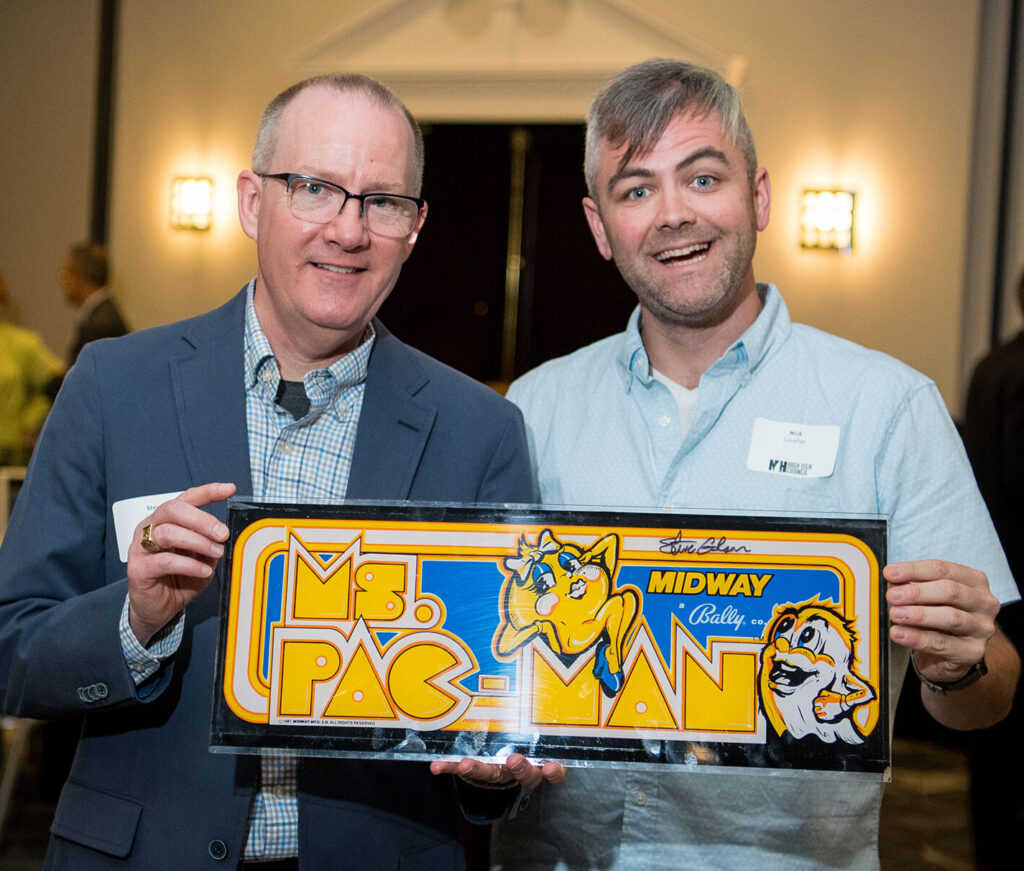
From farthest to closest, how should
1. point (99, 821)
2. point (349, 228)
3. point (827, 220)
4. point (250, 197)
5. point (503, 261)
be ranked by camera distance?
point (503, 261), point (827, 220), point (250, 197), point (349, 228), point (99, 821)

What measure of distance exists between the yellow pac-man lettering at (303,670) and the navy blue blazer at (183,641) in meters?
0.16

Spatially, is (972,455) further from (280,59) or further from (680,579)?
(280,59)

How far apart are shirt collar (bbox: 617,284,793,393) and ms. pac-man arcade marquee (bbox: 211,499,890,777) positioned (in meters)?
0.46

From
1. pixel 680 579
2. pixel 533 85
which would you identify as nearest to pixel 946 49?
pixel 533 85

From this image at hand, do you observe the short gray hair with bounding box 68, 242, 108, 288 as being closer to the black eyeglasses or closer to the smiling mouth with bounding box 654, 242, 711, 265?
the black eyeglasses

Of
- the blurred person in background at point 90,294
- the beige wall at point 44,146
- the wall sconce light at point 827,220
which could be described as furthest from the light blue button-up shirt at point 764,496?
the beige wall at point 44,146

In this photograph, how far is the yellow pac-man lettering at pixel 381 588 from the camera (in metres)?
1.32

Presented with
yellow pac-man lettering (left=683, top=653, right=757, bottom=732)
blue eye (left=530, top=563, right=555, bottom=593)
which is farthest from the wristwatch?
blue eye (left=530, top=563, right=555, bottom=593)

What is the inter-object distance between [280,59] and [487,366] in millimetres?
2588

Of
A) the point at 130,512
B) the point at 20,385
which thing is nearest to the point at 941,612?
the point at 130,512

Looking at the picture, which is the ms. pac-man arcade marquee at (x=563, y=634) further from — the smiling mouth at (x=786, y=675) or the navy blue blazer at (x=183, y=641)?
the navy blue blazer at (x=183, y=641)

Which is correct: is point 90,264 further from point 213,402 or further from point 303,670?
point 303,670

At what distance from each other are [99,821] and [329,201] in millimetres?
898

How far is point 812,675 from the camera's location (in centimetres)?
131
